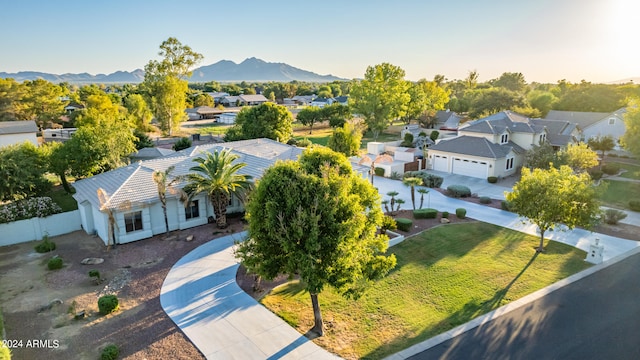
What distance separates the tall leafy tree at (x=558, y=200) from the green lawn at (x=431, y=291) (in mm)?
2155

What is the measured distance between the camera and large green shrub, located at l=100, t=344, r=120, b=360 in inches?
480

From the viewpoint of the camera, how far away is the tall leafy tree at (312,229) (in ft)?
40.0

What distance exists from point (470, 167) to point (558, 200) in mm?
19100

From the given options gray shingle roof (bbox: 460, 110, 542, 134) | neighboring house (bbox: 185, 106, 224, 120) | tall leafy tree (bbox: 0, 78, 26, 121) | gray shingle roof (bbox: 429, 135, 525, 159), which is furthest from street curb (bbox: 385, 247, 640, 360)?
neighboring house (bbox: 185, 106, 224, 120)

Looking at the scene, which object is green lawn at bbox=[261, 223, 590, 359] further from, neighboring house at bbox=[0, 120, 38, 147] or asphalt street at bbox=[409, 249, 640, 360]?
neighboring house at bbox=[0, 120, 38, 147]

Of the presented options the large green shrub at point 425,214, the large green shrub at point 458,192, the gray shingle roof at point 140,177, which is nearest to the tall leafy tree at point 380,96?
the large green shrub at point 458,192

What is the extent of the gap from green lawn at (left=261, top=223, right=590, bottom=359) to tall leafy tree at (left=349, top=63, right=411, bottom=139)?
4180cm

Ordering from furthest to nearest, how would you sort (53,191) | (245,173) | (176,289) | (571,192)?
(53,191) < (245,173) < (571,192) < (176,289)

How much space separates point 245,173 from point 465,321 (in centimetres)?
1715

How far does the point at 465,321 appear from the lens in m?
14.7

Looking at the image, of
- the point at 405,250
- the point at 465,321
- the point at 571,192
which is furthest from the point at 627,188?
the point at 465,321

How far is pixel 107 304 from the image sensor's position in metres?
14.9

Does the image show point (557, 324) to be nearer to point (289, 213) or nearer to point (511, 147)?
point (289, 213)

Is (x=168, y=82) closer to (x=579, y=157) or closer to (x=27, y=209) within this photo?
(x=27, y=209)
